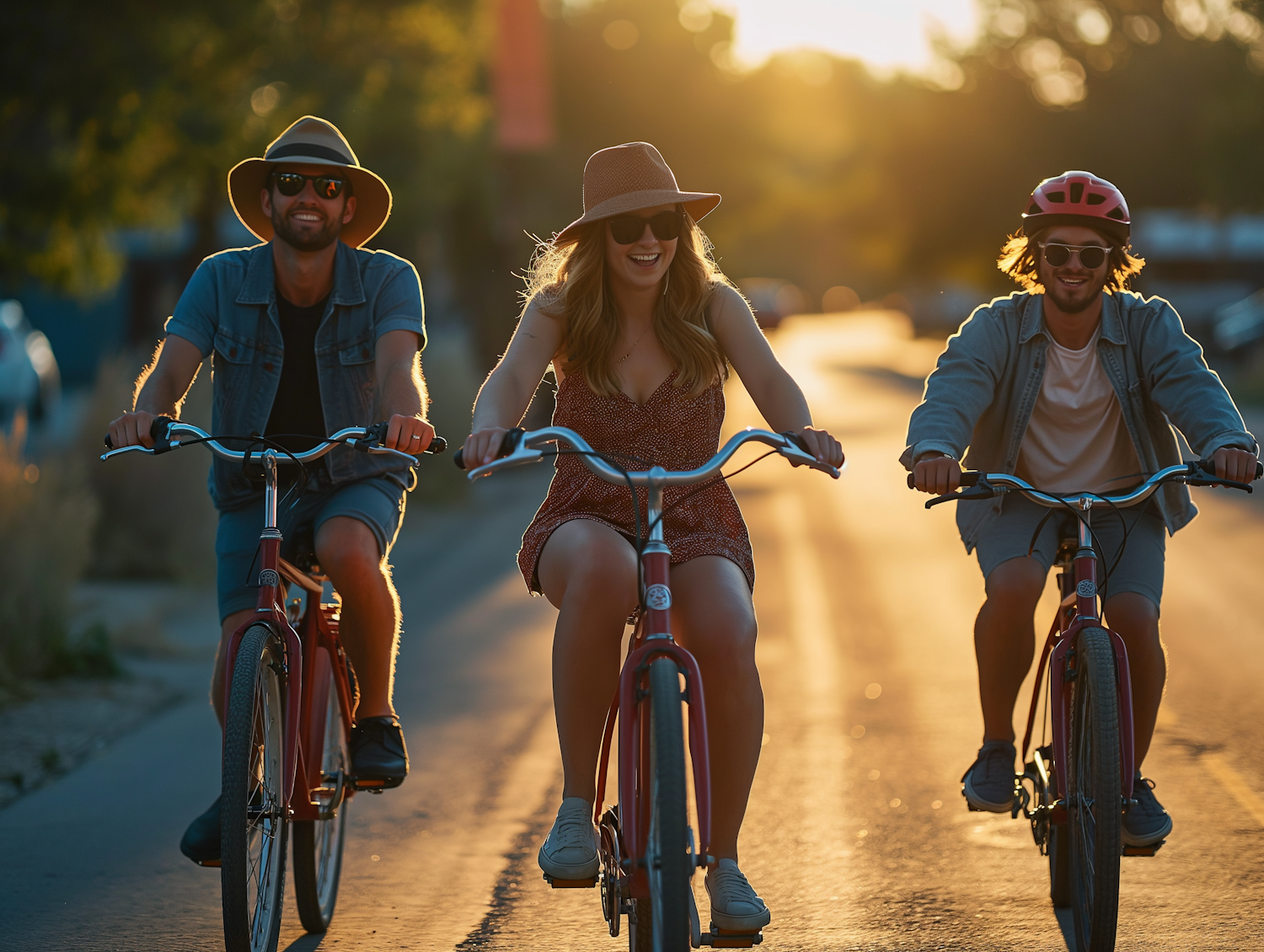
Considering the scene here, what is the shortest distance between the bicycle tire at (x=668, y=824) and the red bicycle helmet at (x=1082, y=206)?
6.75 ft

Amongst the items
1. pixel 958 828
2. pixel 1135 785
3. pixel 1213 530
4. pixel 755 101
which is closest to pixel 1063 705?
pixel 1135 785

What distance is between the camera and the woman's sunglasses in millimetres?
4809

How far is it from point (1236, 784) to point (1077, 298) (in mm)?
2431

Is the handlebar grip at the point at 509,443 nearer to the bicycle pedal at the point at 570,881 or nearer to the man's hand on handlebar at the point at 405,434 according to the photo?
the man's hand on handlebar at the point at 405,434

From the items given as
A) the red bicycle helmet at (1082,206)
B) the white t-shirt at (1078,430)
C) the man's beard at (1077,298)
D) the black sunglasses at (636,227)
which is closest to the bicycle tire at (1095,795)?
the white t-shirt at (1078,430)

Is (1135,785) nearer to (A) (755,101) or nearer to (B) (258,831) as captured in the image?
(B) (258,831)

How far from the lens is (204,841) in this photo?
15.1ft

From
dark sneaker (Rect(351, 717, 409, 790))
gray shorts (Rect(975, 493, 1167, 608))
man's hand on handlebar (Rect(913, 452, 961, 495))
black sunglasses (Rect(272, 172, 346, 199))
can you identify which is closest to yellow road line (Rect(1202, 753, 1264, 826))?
gray shorts (Rect(975, 493, 1167, 608))

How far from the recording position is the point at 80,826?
598 centimetres

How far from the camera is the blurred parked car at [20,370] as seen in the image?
20.2 meters

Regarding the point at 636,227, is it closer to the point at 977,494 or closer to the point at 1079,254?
the point at 977,494

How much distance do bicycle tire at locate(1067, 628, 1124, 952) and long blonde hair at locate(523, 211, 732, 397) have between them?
4.14ft

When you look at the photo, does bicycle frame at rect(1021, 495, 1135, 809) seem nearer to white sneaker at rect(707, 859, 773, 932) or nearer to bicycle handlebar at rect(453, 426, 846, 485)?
bicycle handlebar at rect(453, 426, 846, 485)

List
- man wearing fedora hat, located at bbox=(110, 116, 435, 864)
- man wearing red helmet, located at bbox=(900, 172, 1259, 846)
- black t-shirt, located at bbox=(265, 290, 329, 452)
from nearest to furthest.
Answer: man wearing red helmet, located at bbox=(900, 172, 1259, 846) < man wearing fedora hat, located at bbox=(110, 116, 435, 864) < black t-shirt, located at bbox=(265, 290, 329, 452)
